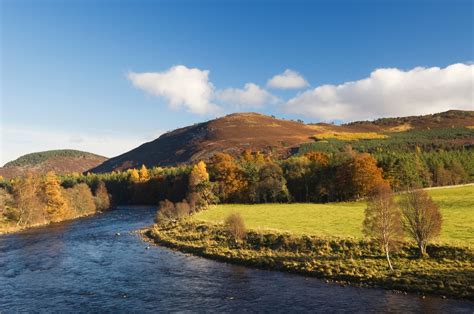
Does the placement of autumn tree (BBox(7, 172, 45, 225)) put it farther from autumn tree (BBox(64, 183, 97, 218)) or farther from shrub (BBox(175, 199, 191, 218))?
shrub (BBox(175, 199, 191, 218))

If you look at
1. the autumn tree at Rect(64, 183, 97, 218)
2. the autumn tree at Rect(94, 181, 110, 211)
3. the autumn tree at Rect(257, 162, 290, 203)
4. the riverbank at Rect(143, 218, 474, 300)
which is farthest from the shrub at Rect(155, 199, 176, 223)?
the autumn tree at Rect(94, 181, 110, 211)

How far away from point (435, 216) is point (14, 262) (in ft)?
171

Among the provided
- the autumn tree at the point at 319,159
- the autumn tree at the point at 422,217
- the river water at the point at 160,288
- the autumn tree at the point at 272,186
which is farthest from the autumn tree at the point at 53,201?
the autumn tree at the point at 422,217

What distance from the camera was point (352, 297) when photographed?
34.3 meters

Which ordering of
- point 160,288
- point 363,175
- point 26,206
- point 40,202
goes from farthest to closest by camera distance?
point 363,175 < point 40,202 < point 26,206 < point 160,288

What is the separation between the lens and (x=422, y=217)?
4241cm

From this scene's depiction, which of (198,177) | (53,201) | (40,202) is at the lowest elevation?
(53,201)

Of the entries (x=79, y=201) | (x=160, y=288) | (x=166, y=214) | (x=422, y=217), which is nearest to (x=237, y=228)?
(x=160, y=288)

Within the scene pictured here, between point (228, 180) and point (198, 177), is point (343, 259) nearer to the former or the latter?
point (228, 180)

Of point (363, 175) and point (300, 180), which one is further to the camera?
point (300, 180)

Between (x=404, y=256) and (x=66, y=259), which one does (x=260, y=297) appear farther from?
(x=66, y=259)

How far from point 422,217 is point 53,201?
90081 mm

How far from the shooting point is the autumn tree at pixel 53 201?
333 feet

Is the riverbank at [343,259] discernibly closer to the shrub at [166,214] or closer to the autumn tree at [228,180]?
the shrub at [166,214]
